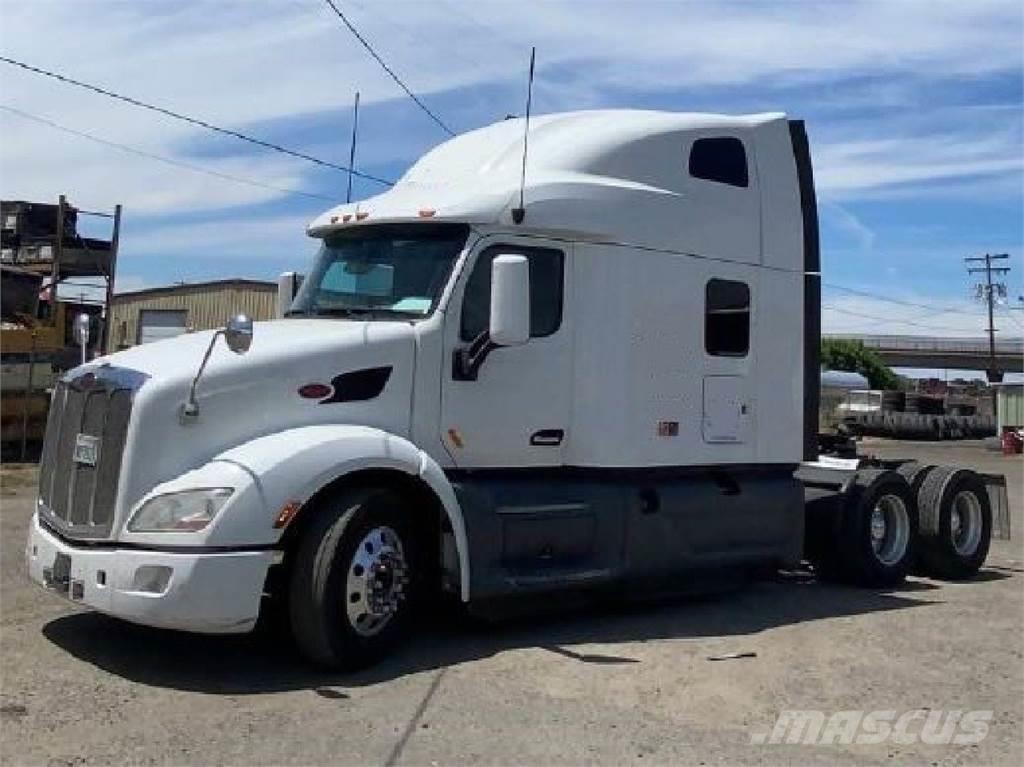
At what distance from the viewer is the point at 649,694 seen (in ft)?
20.1

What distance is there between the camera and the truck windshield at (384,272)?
732 centimetres

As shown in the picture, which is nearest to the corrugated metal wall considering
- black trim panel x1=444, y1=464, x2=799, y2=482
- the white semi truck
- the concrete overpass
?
the white semi truck

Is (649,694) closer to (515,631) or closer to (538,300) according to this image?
(515,631)

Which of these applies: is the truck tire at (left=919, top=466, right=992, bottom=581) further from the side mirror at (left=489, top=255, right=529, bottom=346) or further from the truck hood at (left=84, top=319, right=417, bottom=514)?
the truck hood at (left=84, top=319, right=417, bottom=514)

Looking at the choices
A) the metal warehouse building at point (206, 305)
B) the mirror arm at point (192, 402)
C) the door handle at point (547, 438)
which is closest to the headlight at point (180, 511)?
the mirror arm at point (192, 402)

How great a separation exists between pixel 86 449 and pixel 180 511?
0.85 meters

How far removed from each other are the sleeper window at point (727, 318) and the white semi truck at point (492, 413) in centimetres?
2

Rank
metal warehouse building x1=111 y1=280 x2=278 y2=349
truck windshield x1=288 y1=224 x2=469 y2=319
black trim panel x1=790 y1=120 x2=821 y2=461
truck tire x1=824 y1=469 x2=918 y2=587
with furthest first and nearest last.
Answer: metal warehouse building x1=111 y1=280 x2=278 y2=349 < truck tire x1=824 y1=469 x2=918 y2=587 < black trim panel x1=790 y1=120 x2=821 y2=461 < truck windshield x1=288 y1=224 x2=469 y2=319

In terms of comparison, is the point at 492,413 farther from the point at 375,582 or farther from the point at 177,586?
the point at 177,586

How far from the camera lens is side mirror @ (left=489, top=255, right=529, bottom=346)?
6.95 meters

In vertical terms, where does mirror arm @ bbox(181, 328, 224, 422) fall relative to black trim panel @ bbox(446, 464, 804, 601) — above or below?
above

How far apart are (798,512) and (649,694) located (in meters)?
3.40

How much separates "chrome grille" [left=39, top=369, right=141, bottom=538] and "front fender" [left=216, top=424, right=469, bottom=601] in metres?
0.58

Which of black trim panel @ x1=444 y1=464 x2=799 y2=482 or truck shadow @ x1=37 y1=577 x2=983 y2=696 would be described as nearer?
truck shadow @ x1=37 y1=577 x2=983 y2=696
